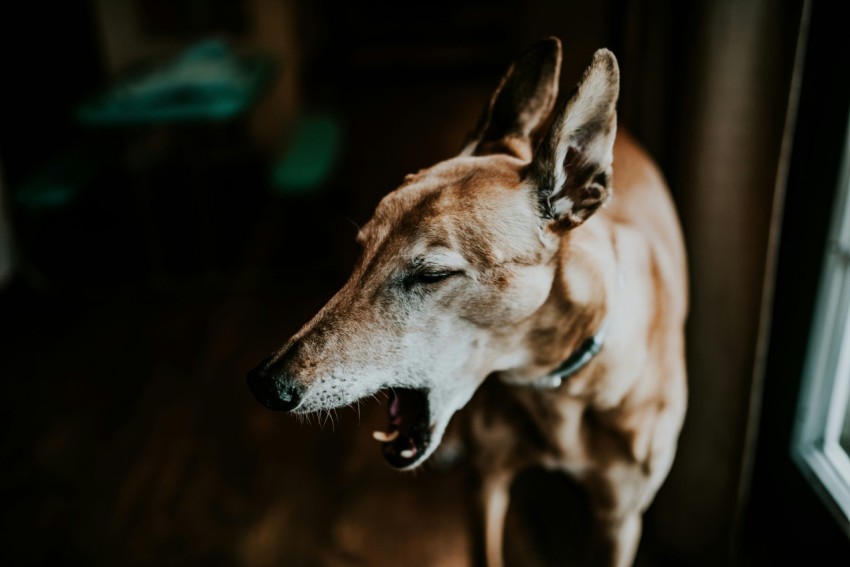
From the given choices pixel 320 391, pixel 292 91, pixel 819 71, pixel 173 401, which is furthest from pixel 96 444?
pixel 292 91

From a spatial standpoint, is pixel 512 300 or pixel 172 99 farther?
pixel 172 99

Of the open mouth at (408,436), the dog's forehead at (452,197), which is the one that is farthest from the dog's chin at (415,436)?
the dog's forehead at (452,197)

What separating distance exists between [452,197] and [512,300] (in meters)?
0.15

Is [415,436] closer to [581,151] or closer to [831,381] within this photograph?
[581,151]

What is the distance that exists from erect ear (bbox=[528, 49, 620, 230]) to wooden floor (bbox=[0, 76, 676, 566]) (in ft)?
2.03

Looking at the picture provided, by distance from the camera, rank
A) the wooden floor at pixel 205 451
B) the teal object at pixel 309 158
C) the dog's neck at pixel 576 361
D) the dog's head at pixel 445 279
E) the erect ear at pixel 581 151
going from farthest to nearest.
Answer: the teal object at pixel 309 158 → the wooden floor at pixel 205 451 → the dog's neck at pixel 576 361 → the dog's head at pixel 445 279 → the erect ear at pixel 581 151

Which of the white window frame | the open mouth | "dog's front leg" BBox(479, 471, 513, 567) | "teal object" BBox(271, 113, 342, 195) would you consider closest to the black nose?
the open mouth

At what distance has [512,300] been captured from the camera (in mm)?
A: 949

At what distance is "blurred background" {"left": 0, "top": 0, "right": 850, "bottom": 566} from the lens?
134cm

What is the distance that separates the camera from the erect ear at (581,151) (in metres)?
0.81

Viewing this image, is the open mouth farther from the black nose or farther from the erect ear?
the erect ear

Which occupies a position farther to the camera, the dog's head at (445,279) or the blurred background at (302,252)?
the blurred background at (302,252)

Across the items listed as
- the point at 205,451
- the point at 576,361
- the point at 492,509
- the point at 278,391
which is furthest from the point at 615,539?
the point at 205,451

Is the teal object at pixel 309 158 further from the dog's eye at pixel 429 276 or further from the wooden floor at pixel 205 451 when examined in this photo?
the dog's eye at pixel 429 276
